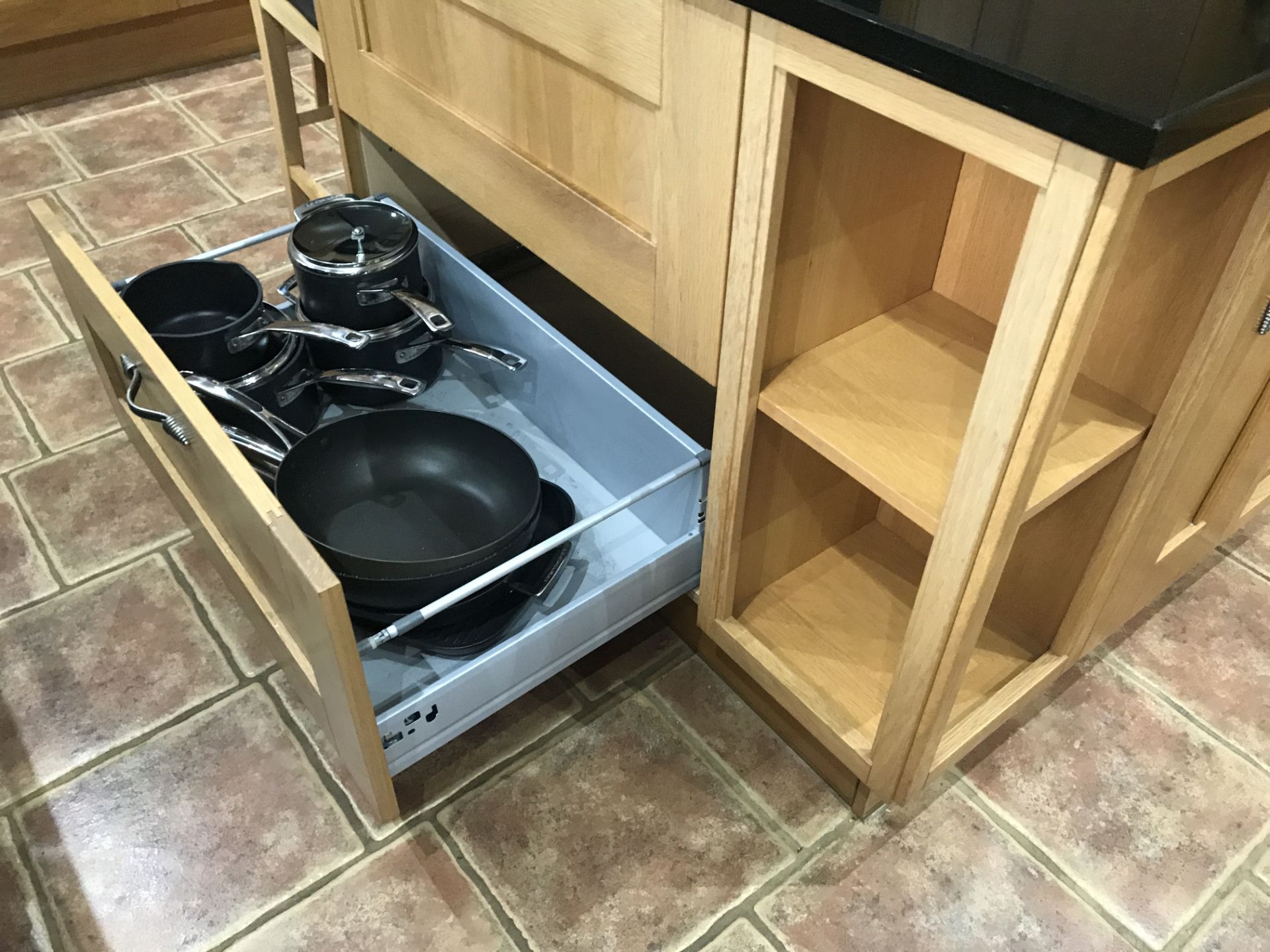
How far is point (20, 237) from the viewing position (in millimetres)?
2105

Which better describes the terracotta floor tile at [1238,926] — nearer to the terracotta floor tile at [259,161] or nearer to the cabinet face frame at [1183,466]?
the cabinet face frame at [1183,466]

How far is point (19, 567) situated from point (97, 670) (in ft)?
0.81

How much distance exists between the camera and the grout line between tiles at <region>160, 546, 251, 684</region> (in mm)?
1327

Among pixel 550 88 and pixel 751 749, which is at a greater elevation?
pixel 550 88

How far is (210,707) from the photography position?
4.21ft

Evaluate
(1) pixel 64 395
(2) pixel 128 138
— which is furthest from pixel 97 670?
(2) pixel 128 138

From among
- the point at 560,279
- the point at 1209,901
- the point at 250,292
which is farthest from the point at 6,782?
the point at 1209,901

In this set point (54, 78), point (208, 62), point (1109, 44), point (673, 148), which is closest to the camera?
point (1109, 44)

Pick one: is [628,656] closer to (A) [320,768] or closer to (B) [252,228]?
(A) [320,768]

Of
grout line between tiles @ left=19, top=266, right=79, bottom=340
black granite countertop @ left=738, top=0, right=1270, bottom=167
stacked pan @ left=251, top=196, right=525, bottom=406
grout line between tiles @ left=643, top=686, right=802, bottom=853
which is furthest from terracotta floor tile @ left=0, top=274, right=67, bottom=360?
black granite countertop @ left=738, top=0, right=1270, bottom=167

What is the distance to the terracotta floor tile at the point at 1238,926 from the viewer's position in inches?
43.2

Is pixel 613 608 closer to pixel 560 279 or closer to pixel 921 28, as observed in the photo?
pixel 921 28

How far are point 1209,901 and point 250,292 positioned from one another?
4.55 ft

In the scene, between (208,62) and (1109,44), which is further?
(208,62)
